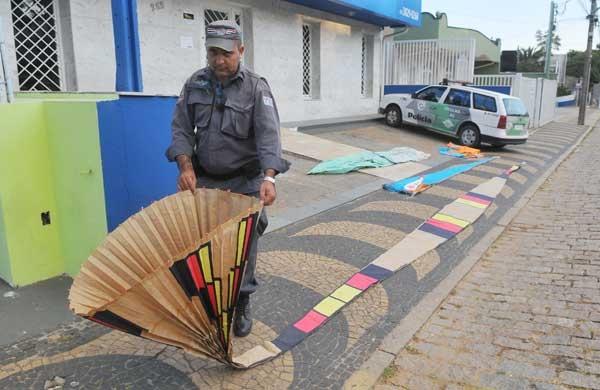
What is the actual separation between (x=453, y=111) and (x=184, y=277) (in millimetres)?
12660

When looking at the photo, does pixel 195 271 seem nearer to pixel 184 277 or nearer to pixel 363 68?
pixel 184 277

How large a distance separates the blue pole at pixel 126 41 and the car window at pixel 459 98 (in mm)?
10490

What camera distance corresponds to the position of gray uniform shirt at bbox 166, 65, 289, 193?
2861 millimetres

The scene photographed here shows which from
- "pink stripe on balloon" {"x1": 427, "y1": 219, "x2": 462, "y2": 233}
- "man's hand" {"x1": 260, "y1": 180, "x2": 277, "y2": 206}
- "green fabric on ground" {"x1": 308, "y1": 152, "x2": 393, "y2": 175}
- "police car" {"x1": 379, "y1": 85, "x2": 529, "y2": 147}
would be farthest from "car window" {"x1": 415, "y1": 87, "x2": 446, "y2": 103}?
"man's hand" {"x1": 260, "y1": 180, "x2": 277, "y2": 206}

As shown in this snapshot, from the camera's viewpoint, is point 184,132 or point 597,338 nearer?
point 184,132

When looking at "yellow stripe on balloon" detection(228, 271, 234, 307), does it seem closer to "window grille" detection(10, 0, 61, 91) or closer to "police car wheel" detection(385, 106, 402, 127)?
"window grille" detection(10, 0, 61, 91)

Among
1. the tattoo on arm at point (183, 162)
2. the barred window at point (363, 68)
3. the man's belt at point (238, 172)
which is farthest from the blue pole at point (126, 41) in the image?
the barred window at point (363, 68)

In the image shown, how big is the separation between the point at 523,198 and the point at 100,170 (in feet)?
22.1

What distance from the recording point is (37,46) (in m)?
7.80

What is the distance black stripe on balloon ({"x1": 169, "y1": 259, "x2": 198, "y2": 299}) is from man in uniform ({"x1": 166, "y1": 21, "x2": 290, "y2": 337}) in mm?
573

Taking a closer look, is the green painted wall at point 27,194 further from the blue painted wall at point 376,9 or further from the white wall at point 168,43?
the blue painted wall at point 376,9

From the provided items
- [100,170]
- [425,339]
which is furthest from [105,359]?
[425,339]

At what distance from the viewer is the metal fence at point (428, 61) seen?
18.0m

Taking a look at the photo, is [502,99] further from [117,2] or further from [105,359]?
[105,359]
